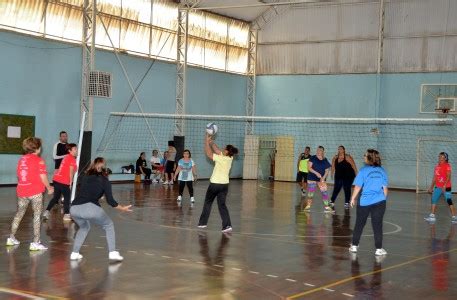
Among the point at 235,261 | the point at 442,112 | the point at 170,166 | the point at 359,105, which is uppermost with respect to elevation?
the point at 359,105

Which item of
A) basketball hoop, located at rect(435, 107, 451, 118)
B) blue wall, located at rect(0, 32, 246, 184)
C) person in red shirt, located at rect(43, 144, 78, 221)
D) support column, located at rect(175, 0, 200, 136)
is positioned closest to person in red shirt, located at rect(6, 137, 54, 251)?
person in red shirt, located at rect(43, 144, 78, 221)

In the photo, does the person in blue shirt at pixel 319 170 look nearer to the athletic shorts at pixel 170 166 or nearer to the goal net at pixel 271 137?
the goal net at pixel 271 137

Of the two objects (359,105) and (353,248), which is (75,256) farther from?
(359,105)

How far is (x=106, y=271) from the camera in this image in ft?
30.1

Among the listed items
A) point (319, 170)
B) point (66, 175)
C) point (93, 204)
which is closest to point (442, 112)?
point (319, 170)

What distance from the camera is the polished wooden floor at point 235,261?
8.30 meters

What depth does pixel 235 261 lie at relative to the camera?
34.0 feet

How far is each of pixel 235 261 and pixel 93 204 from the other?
7.87 feet

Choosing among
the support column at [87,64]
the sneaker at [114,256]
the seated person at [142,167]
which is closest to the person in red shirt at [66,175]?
the sneaker at [114,256]

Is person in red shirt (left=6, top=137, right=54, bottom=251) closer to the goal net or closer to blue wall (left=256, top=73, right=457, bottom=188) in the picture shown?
the goal net

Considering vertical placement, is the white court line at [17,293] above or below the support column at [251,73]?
below

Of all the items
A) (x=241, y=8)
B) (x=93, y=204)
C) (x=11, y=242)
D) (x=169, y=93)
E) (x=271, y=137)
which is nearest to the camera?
(x=93, y=204)

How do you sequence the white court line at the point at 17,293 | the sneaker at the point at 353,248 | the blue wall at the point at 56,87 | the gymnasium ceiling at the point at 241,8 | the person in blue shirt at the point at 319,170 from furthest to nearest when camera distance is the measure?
the gymnasium ceiling at the point at 241,8 < the blue wall at the point at 56,87 < the person in blue shirt at the point at 319,170 < the sneaker at the point at 353,248 < the white court line at the point at 17,293

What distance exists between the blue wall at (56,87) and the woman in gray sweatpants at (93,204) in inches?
607
